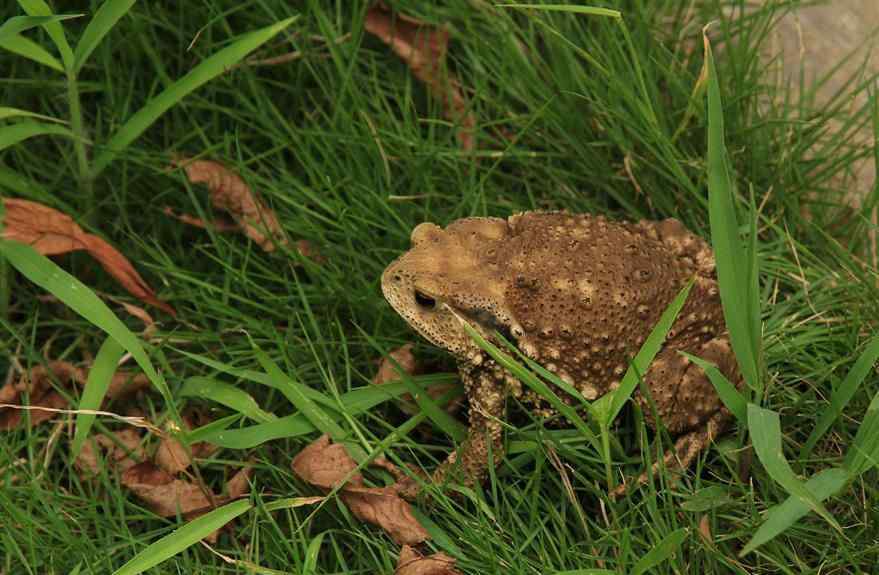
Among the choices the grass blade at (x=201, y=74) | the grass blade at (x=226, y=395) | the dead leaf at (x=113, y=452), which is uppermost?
the grass blade at (x=201, y=74)

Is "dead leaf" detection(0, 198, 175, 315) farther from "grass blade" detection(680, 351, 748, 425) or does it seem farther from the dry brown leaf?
"grass blade" detection(680, 351, 748, 425)

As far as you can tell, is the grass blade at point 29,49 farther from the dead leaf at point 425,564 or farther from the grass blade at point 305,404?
the dead leaf at point 425,564

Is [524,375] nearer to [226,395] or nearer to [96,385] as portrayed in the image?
[226,395]

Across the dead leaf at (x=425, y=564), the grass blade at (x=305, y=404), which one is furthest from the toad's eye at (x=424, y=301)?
the dead leaf at (x=425, y=564)

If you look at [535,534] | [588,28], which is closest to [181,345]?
[535,534]

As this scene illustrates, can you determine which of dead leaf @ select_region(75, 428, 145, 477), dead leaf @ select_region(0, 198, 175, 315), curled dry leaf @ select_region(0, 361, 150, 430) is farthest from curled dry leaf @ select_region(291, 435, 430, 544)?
dead leaf @ select_region(0, 198, 175, 315)

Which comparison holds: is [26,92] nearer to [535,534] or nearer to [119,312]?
[119,312]
